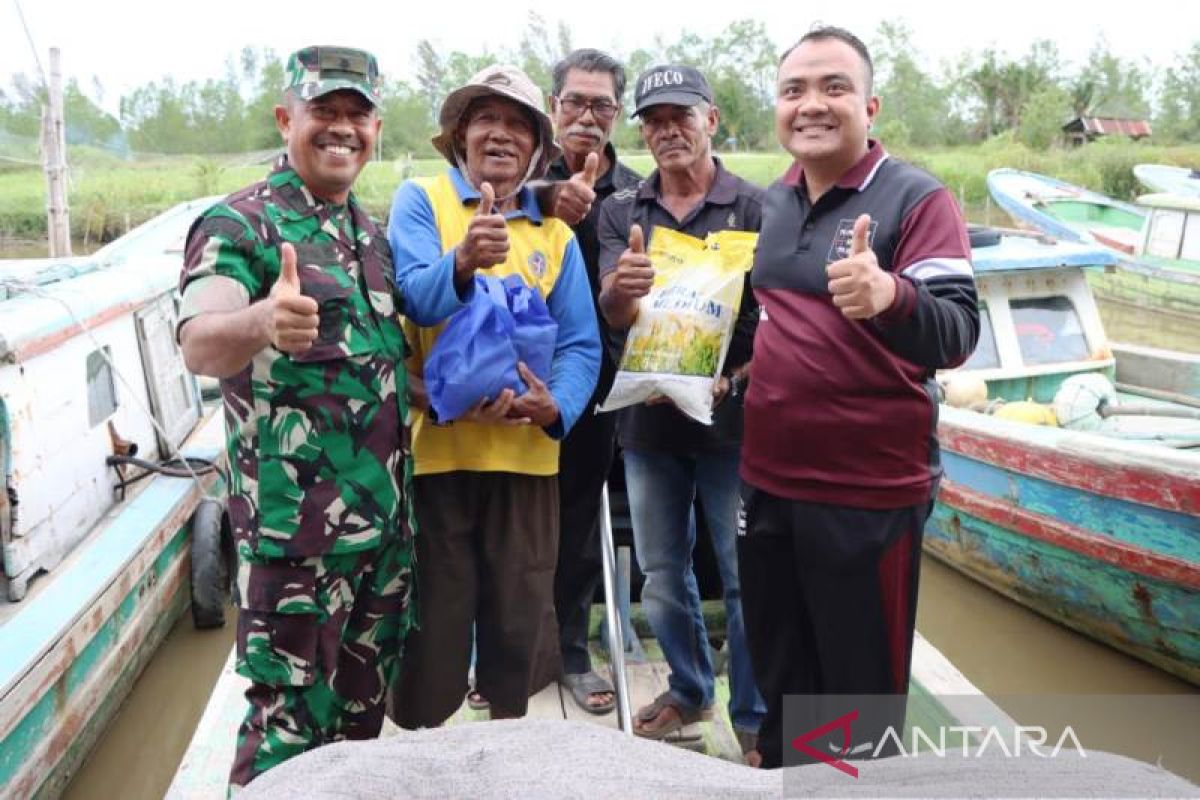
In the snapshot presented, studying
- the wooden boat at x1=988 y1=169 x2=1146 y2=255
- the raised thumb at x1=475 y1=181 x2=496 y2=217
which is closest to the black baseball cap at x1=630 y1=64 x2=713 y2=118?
the raised thumb at x1=475 y1=181 x2=496 y2=217

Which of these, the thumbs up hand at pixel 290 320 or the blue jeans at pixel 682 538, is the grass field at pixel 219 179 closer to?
the blue jeans at pixel 682 538

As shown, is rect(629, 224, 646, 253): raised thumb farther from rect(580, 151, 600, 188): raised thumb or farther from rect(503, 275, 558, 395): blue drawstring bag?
rect(503, 275, 558, 395): blue drawstring bag

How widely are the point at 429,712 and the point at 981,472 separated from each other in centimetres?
387

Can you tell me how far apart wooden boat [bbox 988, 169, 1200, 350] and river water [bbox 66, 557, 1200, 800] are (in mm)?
6634

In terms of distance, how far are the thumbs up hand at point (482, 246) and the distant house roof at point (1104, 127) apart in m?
37.4

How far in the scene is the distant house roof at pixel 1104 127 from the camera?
1358 inches

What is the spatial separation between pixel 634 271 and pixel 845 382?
0.62 m

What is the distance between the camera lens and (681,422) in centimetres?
272

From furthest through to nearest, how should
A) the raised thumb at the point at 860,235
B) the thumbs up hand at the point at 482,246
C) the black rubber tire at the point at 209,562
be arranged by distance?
the black rubber tire at the point at 209,562 < the thumbs up hand at the point at 482,246 < the raised thumb at the point at 860,235

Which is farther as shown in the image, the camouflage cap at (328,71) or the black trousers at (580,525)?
the black trousers at (580,525)

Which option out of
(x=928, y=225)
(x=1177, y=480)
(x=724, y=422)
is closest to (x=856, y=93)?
(x=928, y=225)

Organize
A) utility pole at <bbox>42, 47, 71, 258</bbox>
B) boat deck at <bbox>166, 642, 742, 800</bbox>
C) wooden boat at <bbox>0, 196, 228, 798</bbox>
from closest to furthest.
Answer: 1. boat deck at <bbox>166, 642, 742, 800</bbox>
2. wooden boat at <bbox>0, 196, 228, 798</bbox>
3. utility pole at <bbox>42, 47, 71, 258</bbox>

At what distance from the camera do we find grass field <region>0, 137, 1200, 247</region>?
66.1ft

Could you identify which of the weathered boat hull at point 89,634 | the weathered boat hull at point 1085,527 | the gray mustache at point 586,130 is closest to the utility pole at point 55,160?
the weathered boat hull at point 89,634
